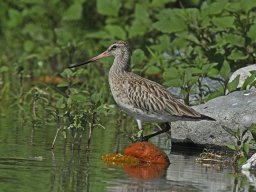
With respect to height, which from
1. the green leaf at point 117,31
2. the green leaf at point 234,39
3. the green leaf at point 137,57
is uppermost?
the green leaf at point 117,31

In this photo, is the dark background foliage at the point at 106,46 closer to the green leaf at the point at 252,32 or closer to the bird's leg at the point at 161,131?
the green leaf at the point at 252,32

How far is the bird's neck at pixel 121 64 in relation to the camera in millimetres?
13733

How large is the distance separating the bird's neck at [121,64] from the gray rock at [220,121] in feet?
3.76

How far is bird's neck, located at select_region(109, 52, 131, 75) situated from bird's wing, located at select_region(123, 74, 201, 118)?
0.50 metres

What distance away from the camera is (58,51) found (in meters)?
18.6

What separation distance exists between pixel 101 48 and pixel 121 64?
187 inches

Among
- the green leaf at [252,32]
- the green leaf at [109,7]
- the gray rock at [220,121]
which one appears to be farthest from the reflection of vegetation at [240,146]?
the green leaf at [109,7]

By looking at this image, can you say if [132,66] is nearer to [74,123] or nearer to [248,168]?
[74,123]

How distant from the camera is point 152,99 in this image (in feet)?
42.3

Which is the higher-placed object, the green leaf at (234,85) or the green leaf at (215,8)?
the green leaf at (215,8)

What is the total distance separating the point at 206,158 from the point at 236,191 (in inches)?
77.1

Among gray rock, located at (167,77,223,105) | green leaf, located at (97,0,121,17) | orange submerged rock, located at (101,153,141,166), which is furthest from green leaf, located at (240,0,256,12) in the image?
orange submerged rock, located at (101,153,141,166)

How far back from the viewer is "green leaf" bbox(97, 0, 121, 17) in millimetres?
17703

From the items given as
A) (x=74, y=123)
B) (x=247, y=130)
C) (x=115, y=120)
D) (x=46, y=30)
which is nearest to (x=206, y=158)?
(x=247, y=130)
